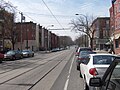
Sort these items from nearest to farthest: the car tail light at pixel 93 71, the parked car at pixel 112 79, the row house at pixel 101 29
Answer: the parked car at pixel 112 79 → the car tail light at pixel 93 71 → the row house at pixel 101 29

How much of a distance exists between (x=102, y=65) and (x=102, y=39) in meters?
87.1

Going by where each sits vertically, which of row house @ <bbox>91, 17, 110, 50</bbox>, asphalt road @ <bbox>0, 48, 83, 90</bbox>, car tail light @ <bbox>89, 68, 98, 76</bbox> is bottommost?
asphalt road @ <bbox>0, 48, 83, 90</bbox>

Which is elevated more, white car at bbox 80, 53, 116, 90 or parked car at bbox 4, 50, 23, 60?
white car at bbox 80, 53, 116, 90

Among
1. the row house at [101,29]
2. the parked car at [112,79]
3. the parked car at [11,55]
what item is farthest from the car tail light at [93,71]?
the row house at [101,29]

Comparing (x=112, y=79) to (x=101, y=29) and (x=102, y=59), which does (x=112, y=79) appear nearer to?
(x=102, y=59)

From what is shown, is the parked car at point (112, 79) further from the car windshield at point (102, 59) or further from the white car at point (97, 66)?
the car windshield at point (102, 59)

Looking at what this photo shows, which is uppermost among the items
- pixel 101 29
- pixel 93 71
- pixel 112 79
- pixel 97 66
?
pixel 101 29

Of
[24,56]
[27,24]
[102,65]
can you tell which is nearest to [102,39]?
[27,24]

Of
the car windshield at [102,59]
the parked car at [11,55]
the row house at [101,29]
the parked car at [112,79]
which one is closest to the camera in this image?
the parked car at [112,79]

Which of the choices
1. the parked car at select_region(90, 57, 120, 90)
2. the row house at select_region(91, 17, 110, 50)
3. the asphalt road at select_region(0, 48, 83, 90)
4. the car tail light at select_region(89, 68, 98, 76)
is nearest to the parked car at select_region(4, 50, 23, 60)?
the asphalt road at select_region(0, 48, 83, 90)

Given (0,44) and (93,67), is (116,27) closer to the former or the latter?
(0,44)

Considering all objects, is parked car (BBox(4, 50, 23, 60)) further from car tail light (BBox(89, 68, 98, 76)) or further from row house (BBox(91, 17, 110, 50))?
row house (BBox(91, 17, 110, 50))

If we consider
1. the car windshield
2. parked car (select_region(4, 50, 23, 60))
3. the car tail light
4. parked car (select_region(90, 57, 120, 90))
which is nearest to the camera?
parked car (select_region(90, 57, 120, 90))

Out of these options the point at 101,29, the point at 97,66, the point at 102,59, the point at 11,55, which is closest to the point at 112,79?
the point at 97,66
